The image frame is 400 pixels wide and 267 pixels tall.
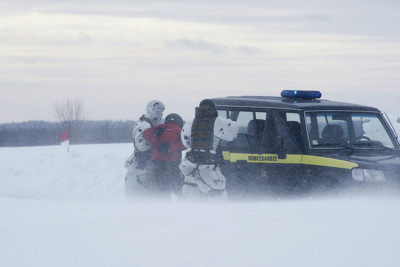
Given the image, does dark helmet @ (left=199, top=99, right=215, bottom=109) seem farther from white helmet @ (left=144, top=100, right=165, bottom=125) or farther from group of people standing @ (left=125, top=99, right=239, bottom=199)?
white helmet @ (left=144, top=100, right=165, bottom=125)

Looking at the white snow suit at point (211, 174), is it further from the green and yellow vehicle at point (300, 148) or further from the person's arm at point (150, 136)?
the person's arm at point (150, 136)

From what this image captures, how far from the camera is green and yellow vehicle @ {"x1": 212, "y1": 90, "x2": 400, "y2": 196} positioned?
8484 millimetres

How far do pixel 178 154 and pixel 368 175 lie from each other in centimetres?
283

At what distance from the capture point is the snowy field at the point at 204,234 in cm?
543

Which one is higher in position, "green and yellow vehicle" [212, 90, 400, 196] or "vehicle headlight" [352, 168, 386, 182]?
"green and yellow vehicle" [212, 90, 400, 196]

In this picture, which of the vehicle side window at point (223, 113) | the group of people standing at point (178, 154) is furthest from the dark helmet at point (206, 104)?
the vehicle side window at point (223, 113)

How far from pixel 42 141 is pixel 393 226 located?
4995 centimetres

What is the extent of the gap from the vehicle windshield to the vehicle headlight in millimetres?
641

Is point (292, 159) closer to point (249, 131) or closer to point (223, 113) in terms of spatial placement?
point (249, 131)

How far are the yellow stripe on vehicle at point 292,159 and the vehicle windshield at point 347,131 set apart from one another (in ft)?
0.78

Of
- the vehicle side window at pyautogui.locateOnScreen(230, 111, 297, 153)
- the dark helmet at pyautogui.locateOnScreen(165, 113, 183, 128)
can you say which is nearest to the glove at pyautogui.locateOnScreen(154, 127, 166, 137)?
the dark helmet at pyautogui.locateOnScreen(165, 113, 183, 128)

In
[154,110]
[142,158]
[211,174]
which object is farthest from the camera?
[142,158]

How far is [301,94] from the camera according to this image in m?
9.77

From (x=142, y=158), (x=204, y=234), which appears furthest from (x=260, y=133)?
(x=204, y=234)
